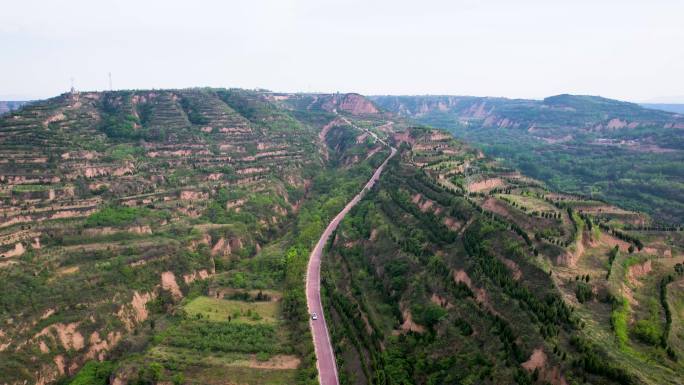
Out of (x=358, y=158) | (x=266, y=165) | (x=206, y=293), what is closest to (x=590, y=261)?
(x=206, y=293)

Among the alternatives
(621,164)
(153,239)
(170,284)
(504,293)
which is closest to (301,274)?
(170,284)

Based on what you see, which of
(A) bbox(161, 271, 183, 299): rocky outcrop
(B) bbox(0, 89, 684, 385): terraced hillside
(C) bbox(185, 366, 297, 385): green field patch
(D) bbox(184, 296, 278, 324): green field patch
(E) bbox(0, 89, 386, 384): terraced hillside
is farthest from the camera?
(A) bbox(161, 271, 183, 299): rocky outcrop

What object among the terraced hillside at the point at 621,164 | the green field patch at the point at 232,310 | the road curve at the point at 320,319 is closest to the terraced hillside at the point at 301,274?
the green field patch at the point at 232,310

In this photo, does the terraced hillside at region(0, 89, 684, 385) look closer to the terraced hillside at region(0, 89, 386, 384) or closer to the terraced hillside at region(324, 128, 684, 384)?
the terraced hillside at region(324, 128, 684, 384)

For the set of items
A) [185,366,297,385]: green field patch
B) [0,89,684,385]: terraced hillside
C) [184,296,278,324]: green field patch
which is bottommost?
[185,366,297,385]: green field patch

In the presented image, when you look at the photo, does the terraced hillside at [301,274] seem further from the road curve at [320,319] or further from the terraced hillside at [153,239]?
the road curve at [320,319]

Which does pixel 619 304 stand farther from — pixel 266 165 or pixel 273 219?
pixel 266 165

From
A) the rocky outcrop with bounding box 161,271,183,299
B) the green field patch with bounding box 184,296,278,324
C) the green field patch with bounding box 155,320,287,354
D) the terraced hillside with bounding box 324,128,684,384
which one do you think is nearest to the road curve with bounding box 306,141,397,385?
the terraced hillside with bounding box 324,128,684,384
